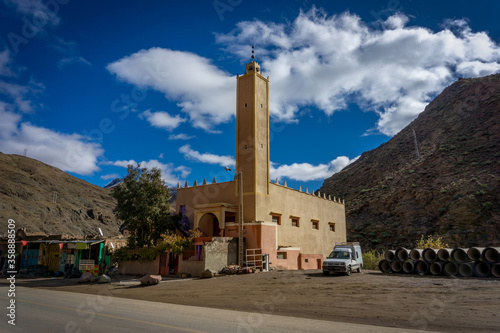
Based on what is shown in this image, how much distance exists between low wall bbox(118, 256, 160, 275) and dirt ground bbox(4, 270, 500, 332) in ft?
20.8

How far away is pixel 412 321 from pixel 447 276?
40.2 feet

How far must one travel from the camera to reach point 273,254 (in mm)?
26297

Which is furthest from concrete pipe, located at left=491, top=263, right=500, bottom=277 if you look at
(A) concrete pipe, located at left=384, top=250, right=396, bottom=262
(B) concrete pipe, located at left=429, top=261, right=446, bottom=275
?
(A) concrete pipe, located at left=384, top=250, right=396, bottom=262

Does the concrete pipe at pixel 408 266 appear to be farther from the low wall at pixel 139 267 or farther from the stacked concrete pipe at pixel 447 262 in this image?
the low wall at pixel 139 267

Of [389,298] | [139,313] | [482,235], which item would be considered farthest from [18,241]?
[482,235]

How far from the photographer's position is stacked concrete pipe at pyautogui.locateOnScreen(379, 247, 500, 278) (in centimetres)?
1856

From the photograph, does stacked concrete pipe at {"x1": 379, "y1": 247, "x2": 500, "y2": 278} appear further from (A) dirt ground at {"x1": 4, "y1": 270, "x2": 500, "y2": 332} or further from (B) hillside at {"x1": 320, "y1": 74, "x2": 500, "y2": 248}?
(B) hillside at {"x1": 320, "y1": 74, "x2": 500, "y2": 248}

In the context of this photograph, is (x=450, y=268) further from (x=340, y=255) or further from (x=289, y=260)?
(x=289, y=260)

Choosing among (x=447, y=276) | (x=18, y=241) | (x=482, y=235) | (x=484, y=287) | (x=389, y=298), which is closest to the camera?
(x=389, y=298)

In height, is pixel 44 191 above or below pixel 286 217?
above

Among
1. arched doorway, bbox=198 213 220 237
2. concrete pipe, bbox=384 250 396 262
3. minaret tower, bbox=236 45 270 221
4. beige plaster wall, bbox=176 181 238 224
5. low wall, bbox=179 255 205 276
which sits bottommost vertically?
low wall, bbox=179 255 205 276

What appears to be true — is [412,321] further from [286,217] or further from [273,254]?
[286,217]

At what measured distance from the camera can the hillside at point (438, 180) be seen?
153ft

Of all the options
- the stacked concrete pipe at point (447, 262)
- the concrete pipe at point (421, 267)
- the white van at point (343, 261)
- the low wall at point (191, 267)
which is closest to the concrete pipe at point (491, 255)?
the stacked concrete pipe at point (447, 262)
